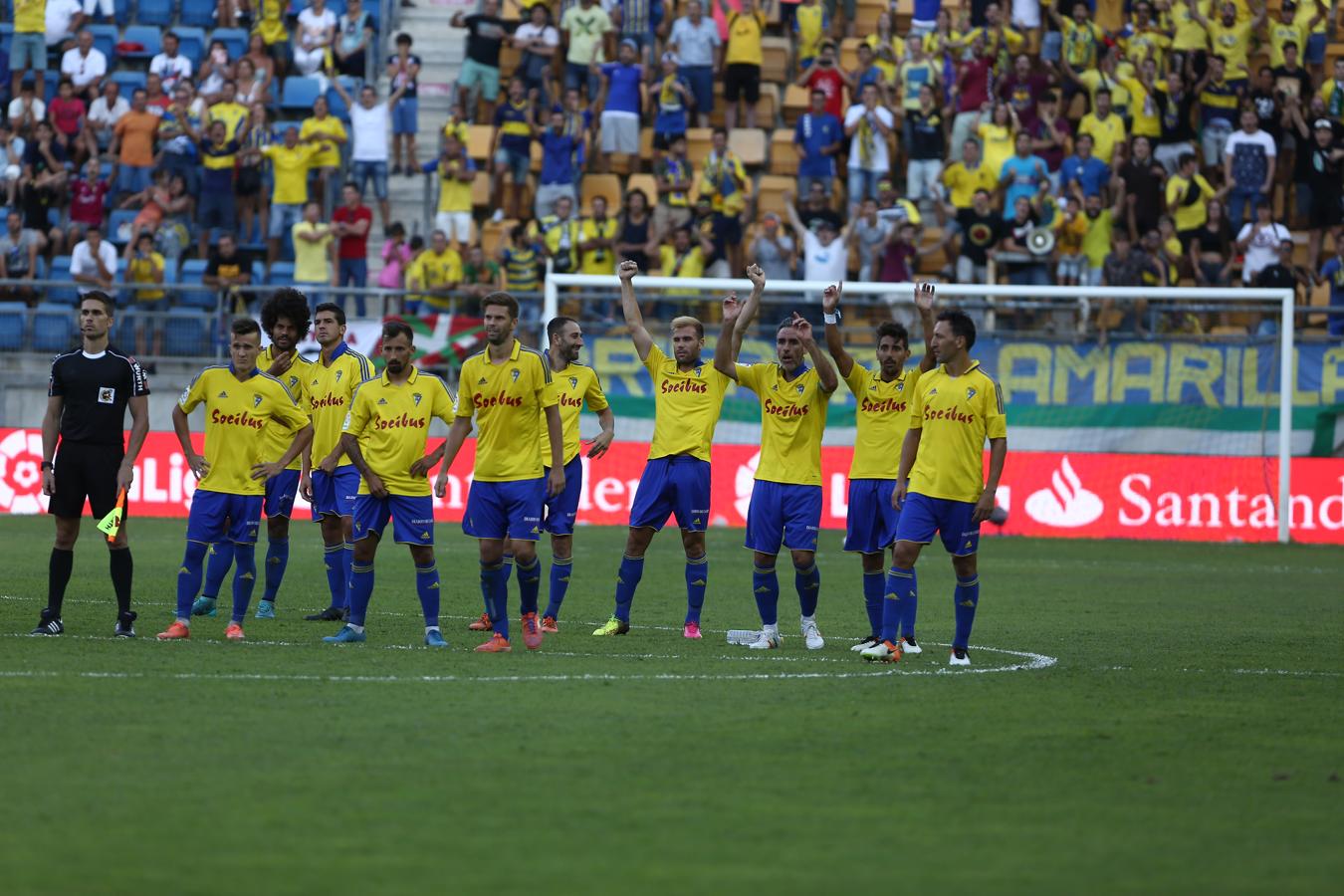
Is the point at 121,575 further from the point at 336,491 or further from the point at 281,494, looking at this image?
the point at 281,494

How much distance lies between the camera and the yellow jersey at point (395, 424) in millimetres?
12102

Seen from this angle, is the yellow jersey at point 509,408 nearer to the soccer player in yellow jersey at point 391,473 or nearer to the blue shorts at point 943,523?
the soccer player in yellow jersey at point 391,473

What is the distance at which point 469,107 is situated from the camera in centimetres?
2984

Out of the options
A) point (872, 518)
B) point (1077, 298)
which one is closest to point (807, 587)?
point (872, 518)

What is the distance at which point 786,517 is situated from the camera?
42.0 ft

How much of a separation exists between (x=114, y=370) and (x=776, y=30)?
20.3 metres

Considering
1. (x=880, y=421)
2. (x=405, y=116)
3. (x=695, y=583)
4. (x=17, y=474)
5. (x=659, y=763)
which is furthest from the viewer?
(x=405, y=116)

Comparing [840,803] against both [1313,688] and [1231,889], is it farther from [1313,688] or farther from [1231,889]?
[1313,688]

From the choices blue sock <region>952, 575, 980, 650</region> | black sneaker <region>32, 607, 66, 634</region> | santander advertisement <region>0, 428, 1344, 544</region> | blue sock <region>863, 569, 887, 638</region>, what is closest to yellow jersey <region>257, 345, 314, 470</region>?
black sneaker <region>32, 607, 66, 634</region>

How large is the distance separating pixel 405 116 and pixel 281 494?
15.6 meters

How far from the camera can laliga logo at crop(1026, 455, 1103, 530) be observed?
24875 millimetres

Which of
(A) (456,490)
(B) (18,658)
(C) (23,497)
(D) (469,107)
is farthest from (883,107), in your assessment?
(B) (18,658)

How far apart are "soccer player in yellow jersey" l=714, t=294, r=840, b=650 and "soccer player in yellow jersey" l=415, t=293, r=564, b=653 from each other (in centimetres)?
150

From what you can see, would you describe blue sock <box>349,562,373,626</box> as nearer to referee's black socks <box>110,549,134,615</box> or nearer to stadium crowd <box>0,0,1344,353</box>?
referee's black socks <box>110,549,134,615</box>
